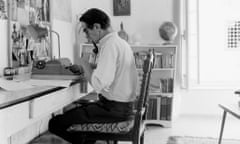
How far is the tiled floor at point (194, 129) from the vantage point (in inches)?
149

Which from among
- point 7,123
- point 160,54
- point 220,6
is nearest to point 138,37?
point 160,54

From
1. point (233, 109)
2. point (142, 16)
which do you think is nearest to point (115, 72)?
point (233, 109)

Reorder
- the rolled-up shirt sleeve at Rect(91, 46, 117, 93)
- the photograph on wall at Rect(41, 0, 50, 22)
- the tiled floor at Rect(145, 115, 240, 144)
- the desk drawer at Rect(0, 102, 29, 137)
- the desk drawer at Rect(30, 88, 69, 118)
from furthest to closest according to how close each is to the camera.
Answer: the tiled floor at Rect(145, 115, 240, 144)
the photograph on wall at Rect(41, 0, 50, 22)
the rolled-up shirt sleeve at Rect(91, 46, 117, 93)
the desk drawer at Rect(30, 88, 69, 118)
the desk drawer at Rect(0, 102, 29, 137)

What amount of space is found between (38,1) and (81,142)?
1606mm

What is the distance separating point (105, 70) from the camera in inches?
85.9

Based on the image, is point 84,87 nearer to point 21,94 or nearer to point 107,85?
point 107,85

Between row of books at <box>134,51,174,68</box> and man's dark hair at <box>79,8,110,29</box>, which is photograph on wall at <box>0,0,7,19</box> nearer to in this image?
man's dark hair at <box>79,8,110,29</box>

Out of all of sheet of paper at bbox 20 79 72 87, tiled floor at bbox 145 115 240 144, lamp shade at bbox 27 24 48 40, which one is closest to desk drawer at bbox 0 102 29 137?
sheet of paper at bbox 20 79 72 87

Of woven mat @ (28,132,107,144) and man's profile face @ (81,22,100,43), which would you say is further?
woven mat @ (28,132,107,144)

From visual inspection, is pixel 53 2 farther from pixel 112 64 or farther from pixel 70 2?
pixel 112 64

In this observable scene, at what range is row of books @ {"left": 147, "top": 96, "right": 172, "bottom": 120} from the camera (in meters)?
4.22

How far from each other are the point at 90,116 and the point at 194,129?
2.12 meters

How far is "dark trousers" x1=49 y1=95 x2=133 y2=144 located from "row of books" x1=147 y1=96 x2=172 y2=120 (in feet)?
6.47

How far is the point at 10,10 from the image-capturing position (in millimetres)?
2807
